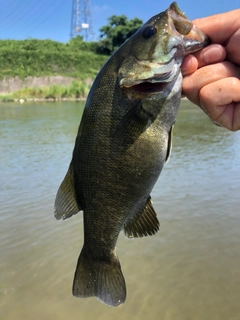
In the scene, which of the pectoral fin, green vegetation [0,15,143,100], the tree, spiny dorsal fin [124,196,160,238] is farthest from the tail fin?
the tree

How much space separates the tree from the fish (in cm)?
5269

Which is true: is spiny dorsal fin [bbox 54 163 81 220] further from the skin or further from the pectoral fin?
the skin

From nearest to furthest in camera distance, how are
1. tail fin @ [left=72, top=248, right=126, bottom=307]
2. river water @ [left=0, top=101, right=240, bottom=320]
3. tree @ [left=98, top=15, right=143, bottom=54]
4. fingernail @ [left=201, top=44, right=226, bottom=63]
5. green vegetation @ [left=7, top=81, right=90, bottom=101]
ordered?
1. fingernail @ [left=201, top=44, right=226, bottom=63]
2. tail fin @ [left=72, top=248, right=126, bottom=307]
3. river water @ [left=0, top=101, right=240, bottom=320]
4. green vegetation @ [left=7, top=81, right=90, bottom=101]
5. tree @ [left=98, top=15, right=143, bottom=54]

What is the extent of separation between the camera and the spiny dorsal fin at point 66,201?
2.21 meters

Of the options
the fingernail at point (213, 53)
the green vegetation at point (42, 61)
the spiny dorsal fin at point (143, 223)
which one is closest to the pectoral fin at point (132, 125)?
the spiny dorsal fin at point (143, 223)

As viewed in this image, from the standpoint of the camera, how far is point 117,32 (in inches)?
2083

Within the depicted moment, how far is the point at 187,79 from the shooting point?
7.27ft

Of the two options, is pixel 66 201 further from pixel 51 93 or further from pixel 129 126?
pixel 51 93

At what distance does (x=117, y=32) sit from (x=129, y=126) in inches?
2147

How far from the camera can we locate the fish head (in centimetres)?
189

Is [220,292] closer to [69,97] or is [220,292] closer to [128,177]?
[128,177]

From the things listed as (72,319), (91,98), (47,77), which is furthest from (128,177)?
(47,77)

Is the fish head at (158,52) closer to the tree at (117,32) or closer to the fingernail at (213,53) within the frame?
the fingernail at (213,53)

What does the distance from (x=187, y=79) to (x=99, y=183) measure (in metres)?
0.87
